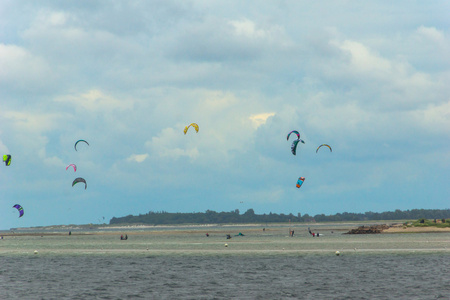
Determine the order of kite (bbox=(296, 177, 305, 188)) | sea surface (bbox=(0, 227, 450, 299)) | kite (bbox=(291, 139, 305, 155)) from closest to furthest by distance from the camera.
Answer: sea surface (bbox=(0, 227, 450, 299)), kite (bbox=(291, 139, 305, 155)), kite (bbox=(296, 177, 305, 188))

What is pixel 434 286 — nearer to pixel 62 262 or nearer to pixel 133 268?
pixel 133 268

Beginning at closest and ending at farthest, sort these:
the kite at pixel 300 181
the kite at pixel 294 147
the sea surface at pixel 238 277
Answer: the sea surface at pixel 238 277 → the kite at pixel 294 147 → the kite at pixel 300 181

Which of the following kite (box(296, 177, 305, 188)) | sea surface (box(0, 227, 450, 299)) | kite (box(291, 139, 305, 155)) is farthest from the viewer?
kite (box(296, 177, 305, 188))

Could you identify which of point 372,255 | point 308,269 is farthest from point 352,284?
point 372,255

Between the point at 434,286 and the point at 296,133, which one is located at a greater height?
the point at 296,133

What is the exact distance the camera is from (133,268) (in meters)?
49.5

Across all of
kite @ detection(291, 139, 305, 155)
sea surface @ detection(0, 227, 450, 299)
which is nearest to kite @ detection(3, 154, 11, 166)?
sea surface @ detection(0, 227, 450, 299)

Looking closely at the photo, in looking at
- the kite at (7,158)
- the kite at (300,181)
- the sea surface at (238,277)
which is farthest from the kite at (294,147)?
the kite at (7,158)

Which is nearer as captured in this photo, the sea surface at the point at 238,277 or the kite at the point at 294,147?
the sea surface at the point at 238,277

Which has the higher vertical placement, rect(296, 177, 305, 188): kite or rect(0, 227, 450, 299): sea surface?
rect(296, 177, 305, 188): kite

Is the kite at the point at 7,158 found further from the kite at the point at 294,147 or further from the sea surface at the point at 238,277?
the kite at the point at 294,147

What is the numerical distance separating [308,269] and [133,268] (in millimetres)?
16475

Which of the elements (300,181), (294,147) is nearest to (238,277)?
(294,147)

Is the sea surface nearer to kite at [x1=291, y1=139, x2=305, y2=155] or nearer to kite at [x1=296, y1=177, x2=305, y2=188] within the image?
kite at [x1=291, y1=139, x2=305, y2=155]
